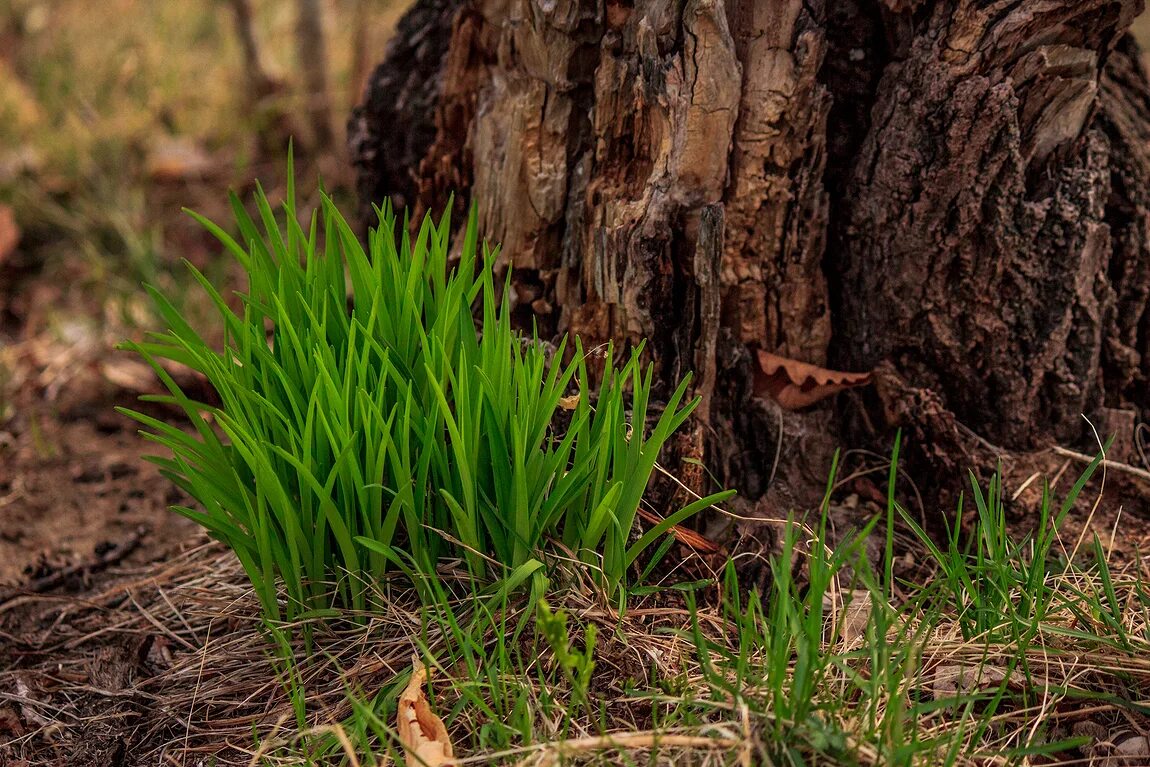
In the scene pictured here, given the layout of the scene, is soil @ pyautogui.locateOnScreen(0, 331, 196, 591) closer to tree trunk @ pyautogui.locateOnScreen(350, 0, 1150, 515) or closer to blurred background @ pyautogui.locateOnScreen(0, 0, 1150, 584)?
blurred background @ pyautogui.locateOnScreen(0, 0, 1150, 584)

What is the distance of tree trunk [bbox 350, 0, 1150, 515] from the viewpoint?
1.69 metres

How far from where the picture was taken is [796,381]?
73.9 inches

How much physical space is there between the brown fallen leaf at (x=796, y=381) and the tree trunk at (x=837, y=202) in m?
0.03

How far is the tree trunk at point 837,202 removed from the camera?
5.55 ft

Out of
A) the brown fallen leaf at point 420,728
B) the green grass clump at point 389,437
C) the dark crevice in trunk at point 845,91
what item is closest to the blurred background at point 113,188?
the green grass clump at point 389,437

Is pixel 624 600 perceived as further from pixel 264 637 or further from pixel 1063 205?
pixel 1063 205

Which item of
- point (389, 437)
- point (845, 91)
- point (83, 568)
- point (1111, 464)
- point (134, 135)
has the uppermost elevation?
point (845, 91)

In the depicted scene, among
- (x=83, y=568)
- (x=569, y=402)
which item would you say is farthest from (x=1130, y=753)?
(x=83, y=568)

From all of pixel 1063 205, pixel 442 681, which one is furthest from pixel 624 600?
pixel 1063 205

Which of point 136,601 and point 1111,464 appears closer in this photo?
point 1111,464

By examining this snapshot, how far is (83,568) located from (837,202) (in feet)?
5.68

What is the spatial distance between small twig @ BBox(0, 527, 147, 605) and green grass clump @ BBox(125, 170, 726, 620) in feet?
2.16

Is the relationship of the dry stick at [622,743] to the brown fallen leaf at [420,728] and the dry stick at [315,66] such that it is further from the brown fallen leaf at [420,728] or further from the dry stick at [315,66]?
the dry stick at [315,66]

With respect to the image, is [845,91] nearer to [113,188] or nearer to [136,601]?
[136,601]
